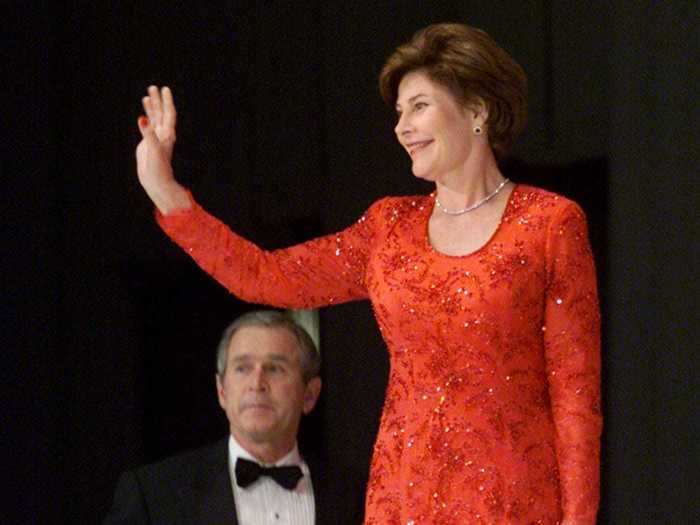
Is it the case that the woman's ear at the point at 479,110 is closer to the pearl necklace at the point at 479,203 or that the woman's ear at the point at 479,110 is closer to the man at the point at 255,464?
the pearl necklace at the point at 479,203

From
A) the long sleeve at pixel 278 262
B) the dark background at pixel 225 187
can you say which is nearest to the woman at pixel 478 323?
the long sleeve at pixel 278 262

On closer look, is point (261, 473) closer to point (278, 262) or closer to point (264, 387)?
point (264, 387)

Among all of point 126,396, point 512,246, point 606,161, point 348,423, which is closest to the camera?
point 512,246

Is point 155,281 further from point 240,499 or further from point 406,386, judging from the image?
point 406,386

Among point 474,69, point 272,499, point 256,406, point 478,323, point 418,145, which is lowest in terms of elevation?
point 272,499

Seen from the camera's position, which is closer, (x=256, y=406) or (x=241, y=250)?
(x=241, y=250)

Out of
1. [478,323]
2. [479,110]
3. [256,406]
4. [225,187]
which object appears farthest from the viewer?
[225,187]

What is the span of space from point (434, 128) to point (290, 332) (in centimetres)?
79

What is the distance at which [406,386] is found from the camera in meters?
2.59

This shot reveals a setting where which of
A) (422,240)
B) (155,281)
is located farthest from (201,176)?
(422,240)

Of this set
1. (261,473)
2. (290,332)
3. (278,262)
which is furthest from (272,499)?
(278,262)

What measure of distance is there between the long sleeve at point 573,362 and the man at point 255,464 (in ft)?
2.62

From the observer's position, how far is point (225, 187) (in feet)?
11.8

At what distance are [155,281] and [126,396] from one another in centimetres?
27
